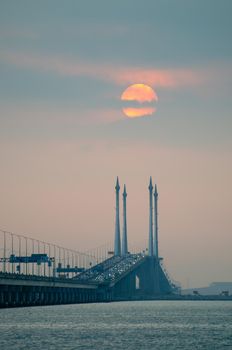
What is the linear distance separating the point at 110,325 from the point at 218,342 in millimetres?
39467

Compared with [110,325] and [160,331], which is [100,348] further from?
[110,325]

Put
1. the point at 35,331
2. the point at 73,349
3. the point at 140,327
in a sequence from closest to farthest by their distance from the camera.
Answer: the point at 73,349, the point at 35,331, the point at 140,327

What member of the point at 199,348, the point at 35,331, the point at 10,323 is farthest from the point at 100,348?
the point at 10,323

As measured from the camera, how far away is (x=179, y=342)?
126750 millimetres

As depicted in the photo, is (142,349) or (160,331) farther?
(160,331)

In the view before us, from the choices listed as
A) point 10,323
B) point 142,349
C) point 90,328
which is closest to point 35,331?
point 90,328

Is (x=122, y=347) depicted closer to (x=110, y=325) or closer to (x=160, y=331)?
(x=160, y=331)

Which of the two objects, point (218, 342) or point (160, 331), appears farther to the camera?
point (160, 331)

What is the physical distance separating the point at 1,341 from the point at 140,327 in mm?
36331

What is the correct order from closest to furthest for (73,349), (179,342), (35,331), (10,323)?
1. (73,349)
2. (179,342)
3. (35,331)
4. (10,323)

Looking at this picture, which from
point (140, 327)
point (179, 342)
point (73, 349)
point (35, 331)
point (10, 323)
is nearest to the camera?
point (73, 349)

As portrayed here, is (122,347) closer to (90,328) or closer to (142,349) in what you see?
(142,349)

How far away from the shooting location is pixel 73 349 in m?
116

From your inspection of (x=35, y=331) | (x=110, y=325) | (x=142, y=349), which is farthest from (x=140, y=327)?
(x=142, y=349)
